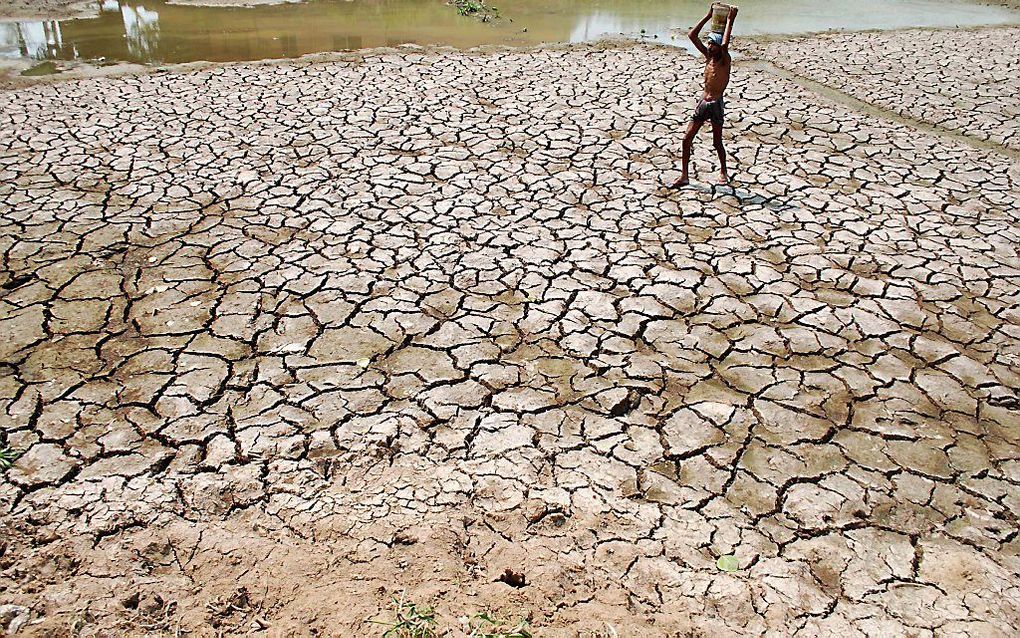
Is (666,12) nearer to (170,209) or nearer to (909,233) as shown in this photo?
(909,233)

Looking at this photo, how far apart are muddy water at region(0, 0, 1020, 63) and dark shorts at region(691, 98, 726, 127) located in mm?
6873

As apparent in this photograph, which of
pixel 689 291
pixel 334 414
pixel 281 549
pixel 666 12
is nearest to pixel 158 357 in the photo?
pixel 334 414

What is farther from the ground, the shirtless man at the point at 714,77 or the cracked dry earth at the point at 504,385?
the shirtless man at the point at 714,77

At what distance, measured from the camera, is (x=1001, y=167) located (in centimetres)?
709

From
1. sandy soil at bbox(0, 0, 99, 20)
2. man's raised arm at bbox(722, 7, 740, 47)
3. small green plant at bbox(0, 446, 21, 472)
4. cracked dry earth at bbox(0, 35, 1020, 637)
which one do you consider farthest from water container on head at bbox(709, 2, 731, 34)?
sandy soil at bbox(0, 0, 99, 20)

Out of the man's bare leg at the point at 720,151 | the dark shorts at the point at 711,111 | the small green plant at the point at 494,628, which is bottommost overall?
the small green plant at the point at 494,628

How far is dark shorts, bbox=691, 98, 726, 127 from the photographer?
238 inches

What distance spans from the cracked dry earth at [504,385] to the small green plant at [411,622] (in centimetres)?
8

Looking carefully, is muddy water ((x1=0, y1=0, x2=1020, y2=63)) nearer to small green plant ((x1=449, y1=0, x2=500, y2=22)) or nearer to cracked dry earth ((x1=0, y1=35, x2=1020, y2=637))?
small green plant ((x1=449, y1=0, x2=500, y2=22))

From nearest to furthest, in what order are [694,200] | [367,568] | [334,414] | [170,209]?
[367,568]
[334,414]
[170,209]
[694,200]

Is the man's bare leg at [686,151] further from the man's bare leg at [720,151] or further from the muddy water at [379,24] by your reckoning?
the muddy water at [379,24]

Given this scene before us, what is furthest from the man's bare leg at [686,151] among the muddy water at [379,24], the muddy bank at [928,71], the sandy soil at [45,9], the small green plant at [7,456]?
the sandy soil at [45,9]

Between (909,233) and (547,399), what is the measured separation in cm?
367

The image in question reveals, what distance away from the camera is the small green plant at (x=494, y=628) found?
2.79 meters
